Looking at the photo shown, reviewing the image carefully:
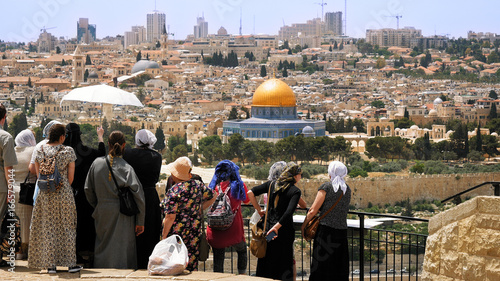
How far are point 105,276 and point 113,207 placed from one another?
0.46 m

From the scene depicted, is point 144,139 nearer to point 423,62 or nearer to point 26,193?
point 26,193

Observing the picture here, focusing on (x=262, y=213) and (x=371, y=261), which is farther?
(x=371, y=261)

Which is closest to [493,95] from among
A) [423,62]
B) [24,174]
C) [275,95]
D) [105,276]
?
[423,62]

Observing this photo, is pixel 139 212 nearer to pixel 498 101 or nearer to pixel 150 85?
pixel 498 101

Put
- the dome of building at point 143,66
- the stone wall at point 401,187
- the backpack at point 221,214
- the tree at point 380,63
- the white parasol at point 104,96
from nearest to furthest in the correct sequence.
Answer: the backpack at point 221,214 → the white parasol at point 104,96 → the stone wall at point 401,187 → the dome of building at point 143,66 → the tree at point 380,63

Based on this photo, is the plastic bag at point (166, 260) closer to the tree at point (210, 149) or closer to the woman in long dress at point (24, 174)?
the woman in long dress at point (24, 174)

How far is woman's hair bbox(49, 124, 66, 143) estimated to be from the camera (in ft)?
19.3

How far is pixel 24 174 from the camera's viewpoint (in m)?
6.26

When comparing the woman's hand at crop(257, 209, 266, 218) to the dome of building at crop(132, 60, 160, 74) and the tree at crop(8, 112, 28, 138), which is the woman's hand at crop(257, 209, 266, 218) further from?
the dome of building at crop(132, 60, 160, 74)

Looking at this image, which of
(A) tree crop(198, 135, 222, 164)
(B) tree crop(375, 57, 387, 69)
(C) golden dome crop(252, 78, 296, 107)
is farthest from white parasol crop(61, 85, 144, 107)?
(B) tree crop(375, 57, 387, 69)

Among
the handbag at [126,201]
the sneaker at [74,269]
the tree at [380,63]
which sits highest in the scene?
the tree at [380,63]

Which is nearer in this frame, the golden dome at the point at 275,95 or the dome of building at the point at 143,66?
the golden dome at the point at 275,95

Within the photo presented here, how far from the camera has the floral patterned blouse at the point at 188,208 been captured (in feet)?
19.6

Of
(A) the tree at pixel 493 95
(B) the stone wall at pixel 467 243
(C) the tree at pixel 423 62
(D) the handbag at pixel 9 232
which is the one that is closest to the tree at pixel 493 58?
(C) the tree at pixel 423 62
